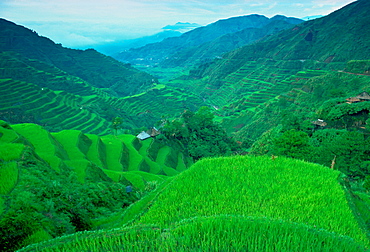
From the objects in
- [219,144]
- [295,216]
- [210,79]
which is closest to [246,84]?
[210,79]

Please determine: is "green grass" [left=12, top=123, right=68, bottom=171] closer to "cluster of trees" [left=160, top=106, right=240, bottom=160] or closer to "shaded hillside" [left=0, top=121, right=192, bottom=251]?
"shaded hillside" [left=0, top=121, right=192, bottom=251]

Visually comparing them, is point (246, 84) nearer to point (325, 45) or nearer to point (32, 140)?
point (325, 45)

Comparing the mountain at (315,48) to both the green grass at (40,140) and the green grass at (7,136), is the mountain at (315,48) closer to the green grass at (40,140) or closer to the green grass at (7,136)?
the green grass at (40,140)

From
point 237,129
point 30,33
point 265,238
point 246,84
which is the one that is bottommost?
point 237,129

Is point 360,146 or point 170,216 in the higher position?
point 170,216

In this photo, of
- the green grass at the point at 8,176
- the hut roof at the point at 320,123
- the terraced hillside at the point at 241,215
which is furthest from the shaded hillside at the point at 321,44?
the green grass at the point at 8,176

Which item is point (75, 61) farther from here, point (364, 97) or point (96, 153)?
point (364, 97)
